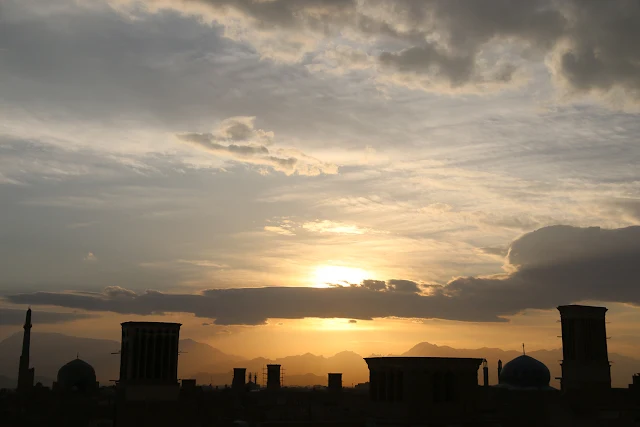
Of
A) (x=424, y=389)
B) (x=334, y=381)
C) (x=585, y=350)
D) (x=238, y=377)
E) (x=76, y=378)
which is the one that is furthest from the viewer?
(x=238, y=377)

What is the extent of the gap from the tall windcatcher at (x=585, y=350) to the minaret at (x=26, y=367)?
83.0 m

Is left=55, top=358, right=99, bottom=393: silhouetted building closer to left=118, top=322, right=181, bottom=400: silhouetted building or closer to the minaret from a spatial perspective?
the minaret

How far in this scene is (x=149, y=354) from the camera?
8519 centimetres

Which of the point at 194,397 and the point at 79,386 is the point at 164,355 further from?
the point at 79,386

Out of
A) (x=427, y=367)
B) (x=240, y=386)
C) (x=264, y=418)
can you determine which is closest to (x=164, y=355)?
(x=264, y=418)

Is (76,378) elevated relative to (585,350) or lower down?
lower down

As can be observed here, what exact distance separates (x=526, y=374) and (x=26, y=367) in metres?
80.2

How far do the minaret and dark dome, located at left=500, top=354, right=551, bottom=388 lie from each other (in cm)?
7511

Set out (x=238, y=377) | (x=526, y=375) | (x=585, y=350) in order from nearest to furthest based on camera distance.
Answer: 1. (x=585, y=350)
2. (x=526, y=375)
3. (x=238, y=377)

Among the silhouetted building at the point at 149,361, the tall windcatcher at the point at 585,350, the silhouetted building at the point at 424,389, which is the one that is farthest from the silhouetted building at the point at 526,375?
the silhouetted building at the point at 149,361

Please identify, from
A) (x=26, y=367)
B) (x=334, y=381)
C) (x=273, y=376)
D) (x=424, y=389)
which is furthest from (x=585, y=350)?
(x=26, y=367)

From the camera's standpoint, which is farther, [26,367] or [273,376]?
[273,376]

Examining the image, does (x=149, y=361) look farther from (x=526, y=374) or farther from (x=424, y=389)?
(x=526, y=374)

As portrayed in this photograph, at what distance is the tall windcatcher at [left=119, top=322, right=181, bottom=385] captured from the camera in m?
84.7
